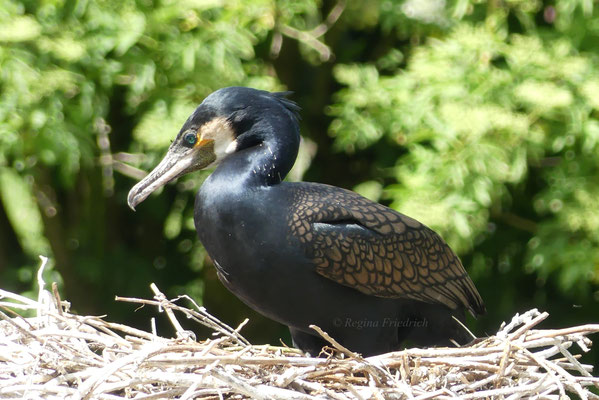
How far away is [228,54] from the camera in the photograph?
4559 mm

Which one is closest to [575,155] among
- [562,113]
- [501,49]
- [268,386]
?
[562,113]

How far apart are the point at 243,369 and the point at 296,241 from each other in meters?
0.45

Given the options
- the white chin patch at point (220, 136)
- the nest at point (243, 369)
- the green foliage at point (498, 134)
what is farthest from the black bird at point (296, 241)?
the green foliage at point (498, 134)

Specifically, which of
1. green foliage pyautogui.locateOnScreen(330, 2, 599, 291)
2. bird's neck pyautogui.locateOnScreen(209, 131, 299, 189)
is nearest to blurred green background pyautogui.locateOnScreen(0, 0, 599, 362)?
green foliage pyautogui.locateOnScreen(330, 2, 599, 291)

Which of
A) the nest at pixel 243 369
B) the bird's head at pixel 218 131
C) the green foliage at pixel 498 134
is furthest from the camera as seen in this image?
the green foliage at pixel 498 134

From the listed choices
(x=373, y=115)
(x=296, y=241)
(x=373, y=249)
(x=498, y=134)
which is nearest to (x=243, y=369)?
(x=296, y=241)

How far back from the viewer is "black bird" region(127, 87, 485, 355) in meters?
3.02

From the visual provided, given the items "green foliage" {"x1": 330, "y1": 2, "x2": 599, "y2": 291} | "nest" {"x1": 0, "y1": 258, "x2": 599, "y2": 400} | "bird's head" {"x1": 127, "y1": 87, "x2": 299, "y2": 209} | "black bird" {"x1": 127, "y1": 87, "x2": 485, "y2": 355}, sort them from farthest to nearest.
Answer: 1. "green foliage" {"x1": 330, "y1": 2, "x2": 599, "y2": 291}
2. "bird's head" {"x1": 127, "y1": 87, "x2": 299, "y2": 209}
3. "black bird" {"x1": 127, "y1": 87, "x2": 485, "y2": 355}
4. "nest" {"x1": 0, "y1": 258, "x2": 599, "y2": 400}

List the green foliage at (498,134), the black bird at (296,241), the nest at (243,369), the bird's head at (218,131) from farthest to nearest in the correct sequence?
the green foliage at (498,134)
the bird's head at (218,131)
the black bird at (296,241)
the nest at (243,369)

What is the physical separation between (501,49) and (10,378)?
2.71 m

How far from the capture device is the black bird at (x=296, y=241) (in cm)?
302

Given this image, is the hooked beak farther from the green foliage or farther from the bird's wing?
the green foliage

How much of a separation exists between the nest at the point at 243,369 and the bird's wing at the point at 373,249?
0.35 m

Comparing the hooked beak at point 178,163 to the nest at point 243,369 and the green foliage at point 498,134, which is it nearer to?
the nest at point 243,369
